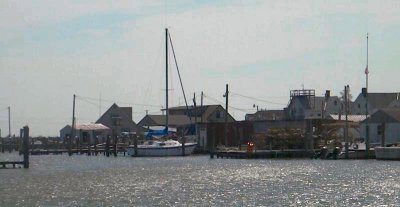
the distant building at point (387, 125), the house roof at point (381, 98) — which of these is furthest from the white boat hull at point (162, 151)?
the house roof at point (381, 98)

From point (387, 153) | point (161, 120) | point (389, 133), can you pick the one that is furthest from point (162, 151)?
point (161, 120)

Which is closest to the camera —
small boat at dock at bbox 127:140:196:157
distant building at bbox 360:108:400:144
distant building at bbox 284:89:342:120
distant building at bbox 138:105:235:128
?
small boat at dock at bbox 127:140:196:157

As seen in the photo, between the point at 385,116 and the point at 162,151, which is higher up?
the point at 385,116

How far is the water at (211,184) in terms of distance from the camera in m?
42.2

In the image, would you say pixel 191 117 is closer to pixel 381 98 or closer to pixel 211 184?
pixel 381 98

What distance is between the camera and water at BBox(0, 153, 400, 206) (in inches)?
1661

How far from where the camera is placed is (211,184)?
2058 inches

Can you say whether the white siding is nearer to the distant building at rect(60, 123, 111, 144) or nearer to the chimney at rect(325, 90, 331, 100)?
the chimney at rect(325, 90, 331, 100)

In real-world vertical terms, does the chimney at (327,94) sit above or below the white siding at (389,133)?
above

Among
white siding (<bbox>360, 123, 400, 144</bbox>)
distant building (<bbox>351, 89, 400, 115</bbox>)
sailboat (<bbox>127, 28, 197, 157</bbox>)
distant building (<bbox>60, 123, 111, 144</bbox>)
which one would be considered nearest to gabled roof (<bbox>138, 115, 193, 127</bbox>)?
distant building (<bbox>60, 123, 111, 144</bbox>)

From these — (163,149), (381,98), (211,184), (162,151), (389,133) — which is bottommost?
(211,184)

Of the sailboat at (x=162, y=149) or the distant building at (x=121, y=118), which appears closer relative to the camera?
the sailboat at (x=162, y=149)

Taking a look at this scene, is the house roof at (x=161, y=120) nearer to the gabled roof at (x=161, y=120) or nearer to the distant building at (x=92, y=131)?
the gabled roof at (x=161, y=120)

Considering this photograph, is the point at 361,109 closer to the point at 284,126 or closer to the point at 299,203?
the point at 284,126
